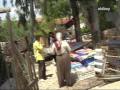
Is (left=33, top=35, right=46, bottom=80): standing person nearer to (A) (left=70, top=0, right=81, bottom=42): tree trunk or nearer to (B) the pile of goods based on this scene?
(B) the pile of goods

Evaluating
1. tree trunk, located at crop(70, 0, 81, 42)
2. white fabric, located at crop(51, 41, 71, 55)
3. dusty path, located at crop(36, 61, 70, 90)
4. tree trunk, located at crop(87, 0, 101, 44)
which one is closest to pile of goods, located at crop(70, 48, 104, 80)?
dusty path, located at crop(36, 61, 70, 90)

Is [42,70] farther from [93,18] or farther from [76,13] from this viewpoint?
[76,13]

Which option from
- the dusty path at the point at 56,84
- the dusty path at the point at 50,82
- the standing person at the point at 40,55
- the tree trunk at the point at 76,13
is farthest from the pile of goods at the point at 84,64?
the tree trunk at the point at 76,13

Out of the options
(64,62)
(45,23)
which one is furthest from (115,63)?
(45,23)

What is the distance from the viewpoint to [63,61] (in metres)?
13.7

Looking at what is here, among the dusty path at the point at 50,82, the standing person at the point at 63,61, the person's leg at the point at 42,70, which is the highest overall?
the standing person at the point at 63,61

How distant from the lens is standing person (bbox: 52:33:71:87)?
13.6 meters

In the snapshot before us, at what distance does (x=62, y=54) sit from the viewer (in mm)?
13695

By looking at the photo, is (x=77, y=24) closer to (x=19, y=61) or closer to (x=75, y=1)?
(x=75, y=1)

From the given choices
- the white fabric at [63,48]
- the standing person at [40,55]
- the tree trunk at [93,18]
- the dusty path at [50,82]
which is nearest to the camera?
the white fabric at [63,48]

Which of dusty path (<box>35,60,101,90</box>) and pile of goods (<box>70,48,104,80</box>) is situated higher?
pile of goods (<box>70,48,104,80</box>)

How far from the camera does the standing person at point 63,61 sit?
536 inches

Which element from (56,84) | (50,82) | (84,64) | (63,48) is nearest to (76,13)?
(84,64)

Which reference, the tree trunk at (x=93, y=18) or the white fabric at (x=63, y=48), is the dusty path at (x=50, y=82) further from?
the tree trunk at (x=93, y=18)
